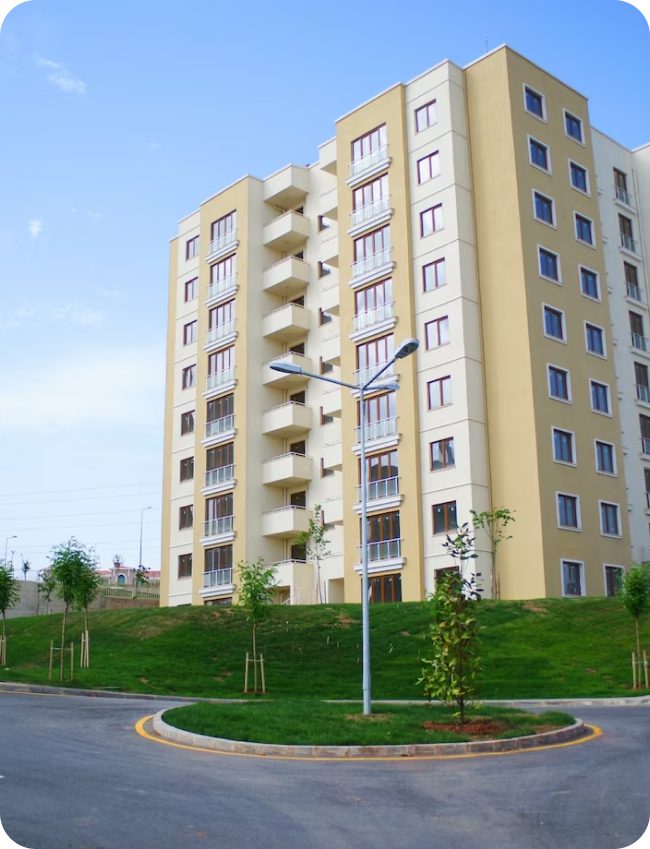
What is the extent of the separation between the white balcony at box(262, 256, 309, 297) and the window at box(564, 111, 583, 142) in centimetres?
1526

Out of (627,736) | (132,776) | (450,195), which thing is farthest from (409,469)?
(132,776)

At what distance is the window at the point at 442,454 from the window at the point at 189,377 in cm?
1905

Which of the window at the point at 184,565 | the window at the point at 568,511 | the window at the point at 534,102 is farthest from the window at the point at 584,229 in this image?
the window at the point at 184,565

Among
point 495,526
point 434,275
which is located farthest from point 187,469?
point 495,526

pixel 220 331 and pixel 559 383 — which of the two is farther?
pixel 220 331

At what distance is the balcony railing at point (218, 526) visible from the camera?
50188 mm

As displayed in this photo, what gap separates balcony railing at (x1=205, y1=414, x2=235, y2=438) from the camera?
51.6m

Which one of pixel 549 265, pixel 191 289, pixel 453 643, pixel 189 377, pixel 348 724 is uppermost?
pixel 191 289

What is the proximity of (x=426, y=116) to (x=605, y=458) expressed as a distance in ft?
59.3

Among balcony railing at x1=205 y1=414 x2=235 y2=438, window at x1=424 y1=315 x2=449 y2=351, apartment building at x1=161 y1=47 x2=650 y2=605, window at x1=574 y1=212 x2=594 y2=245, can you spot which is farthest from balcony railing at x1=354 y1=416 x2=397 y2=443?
window at x1=574 y1=212 x2=594 y2=245

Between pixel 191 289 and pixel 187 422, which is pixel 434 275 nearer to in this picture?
pixel 187 422

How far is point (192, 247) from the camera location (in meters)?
58.9

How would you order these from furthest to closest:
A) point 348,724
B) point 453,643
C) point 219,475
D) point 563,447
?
point 219,475 → point 563,447 → point 453,643 → point 348,724

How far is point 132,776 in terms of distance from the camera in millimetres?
11617
